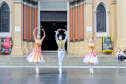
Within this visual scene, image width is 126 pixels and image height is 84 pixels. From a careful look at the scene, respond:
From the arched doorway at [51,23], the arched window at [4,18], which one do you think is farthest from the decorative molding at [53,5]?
the arched window at [4,18]

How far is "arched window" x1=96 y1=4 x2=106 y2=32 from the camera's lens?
22.7 m

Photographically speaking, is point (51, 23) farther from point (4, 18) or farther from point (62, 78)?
point (62, 78)

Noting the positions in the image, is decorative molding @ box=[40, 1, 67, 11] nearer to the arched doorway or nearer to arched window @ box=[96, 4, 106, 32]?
the arched doorway

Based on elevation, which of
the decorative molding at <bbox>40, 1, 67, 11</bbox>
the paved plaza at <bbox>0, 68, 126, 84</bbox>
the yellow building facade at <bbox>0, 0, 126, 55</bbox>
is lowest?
the paved plaza at <bbox>0, 68, 126, 84</bbox>

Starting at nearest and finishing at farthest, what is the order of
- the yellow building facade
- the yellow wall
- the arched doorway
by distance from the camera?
the yellow wall < the yellow building facade < the arched doorway

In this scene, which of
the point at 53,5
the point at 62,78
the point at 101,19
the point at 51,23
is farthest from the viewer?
the point at 51,23

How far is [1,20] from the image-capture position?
22.7 meters

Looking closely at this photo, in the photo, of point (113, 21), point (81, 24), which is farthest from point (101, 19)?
point (81, 24)

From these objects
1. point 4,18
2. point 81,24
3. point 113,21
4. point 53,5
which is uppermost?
point 53,5

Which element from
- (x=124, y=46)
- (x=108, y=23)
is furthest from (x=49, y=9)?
(x=124, y=46)

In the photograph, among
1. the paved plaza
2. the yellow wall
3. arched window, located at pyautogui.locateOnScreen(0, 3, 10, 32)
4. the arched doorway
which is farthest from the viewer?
the arched doorway

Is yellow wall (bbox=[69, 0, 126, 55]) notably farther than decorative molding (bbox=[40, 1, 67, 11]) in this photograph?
No

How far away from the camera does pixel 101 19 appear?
2273 cm

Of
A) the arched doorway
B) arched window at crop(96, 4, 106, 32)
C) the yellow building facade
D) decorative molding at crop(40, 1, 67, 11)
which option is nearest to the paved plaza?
the yellow building facade
